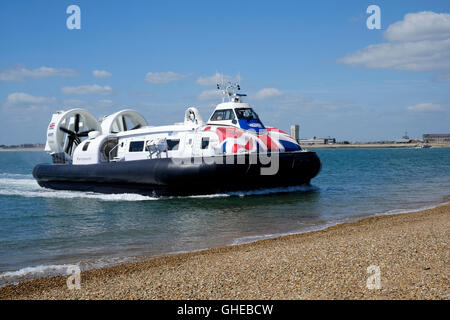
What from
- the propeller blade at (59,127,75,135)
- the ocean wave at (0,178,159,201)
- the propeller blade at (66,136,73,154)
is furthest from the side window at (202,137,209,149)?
the propeller blade at (66,136,73,154)

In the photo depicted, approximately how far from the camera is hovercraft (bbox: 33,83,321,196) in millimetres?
10789

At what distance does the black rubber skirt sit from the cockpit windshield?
1.66m

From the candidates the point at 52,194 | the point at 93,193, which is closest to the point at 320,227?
the point at 93,193

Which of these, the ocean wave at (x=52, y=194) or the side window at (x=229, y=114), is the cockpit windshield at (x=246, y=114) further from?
the ocean wave at (x=52, y=194)

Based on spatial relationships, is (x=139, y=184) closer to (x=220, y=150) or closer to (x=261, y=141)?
(x=220, y=150)

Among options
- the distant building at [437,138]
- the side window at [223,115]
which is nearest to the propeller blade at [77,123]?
the side window at [223,115]

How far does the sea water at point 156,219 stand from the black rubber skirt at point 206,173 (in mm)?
295

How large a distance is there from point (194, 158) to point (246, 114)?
2319 mm

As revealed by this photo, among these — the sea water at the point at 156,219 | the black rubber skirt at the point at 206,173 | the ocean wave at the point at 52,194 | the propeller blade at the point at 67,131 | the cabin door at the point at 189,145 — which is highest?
the propeller blade at the point at 67,131

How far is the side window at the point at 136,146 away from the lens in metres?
12.6

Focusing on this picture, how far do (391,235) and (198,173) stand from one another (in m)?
6.00

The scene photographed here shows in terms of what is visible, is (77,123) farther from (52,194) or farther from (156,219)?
(156,219)

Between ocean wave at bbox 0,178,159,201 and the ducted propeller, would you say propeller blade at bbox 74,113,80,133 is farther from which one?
ocean wave at bbox 0,178,159,201
